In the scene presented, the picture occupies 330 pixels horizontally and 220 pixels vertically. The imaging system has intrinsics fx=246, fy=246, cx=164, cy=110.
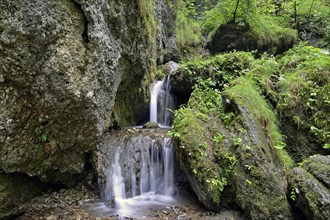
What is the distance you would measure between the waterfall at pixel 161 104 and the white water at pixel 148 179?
2.81 meters

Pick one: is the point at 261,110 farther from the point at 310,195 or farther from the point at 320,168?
Result: the point at 310,195

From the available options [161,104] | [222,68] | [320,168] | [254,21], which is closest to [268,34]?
[254,21]

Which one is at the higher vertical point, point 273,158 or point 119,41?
point 119,41

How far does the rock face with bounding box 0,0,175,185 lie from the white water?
87 cm

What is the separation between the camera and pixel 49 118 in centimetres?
443

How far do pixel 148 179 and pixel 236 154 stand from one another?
2182 mm

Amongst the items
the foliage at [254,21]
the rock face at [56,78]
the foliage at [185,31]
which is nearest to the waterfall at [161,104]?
the rock face at [56,78]

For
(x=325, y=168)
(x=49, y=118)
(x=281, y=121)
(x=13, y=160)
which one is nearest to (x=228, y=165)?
(x=325, y=168)

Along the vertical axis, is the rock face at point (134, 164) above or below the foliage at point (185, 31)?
below

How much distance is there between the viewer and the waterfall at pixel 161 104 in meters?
8.95

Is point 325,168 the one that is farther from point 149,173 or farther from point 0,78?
point 0,78

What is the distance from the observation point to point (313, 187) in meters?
4.10

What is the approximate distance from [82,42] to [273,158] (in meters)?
4.30

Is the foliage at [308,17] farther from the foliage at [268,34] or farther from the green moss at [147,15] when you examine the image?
the green moss at [147,15]
